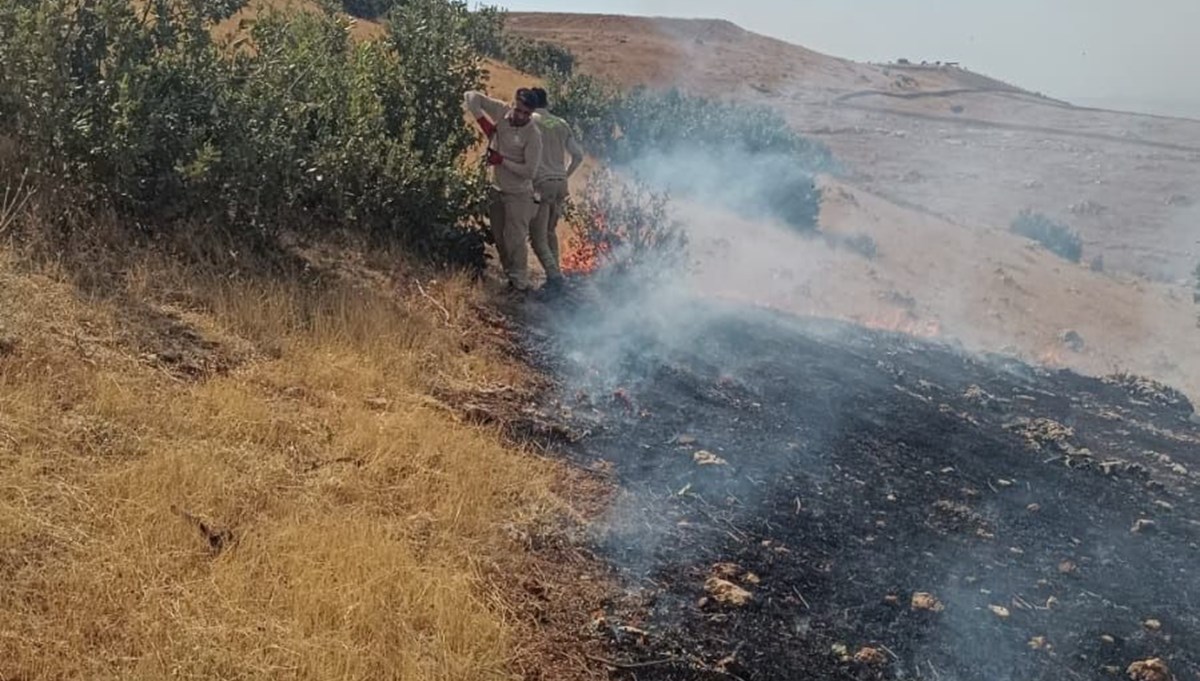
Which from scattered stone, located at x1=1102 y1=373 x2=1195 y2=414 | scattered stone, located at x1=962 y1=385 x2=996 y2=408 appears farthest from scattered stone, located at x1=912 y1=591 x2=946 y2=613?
scattered stone, located at x1=1102 y1=373 x2=1195 y2=414

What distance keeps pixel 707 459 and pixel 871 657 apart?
4.98 ft

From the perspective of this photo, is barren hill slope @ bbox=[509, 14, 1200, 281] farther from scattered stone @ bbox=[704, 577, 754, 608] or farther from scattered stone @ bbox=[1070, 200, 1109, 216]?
scattered stone @ bbox=[704, 577, 754, 608]

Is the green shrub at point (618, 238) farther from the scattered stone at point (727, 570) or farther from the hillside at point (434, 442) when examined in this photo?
the scattered stone at point (727, 570)

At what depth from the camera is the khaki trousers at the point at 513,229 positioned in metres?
6.94

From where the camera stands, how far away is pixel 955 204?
94.7 feet

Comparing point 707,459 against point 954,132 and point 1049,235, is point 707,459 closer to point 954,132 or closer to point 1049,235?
point 1049,235

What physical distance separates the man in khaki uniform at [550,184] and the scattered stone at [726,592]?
3866mm

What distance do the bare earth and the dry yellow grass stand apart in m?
7.88

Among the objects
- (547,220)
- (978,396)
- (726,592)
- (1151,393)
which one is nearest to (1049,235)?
(1151,393)

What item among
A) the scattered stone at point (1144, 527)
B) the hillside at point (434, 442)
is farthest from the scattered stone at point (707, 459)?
the scattered stone at point (1144, 527)

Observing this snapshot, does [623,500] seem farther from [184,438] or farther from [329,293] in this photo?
[329,293]

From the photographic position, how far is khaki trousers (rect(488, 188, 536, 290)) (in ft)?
22.8

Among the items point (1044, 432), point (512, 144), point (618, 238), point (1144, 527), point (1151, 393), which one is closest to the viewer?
point (1144, 527)

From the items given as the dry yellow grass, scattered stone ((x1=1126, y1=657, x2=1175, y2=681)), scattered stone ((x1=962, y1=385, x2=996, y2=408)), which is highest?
the dry yellow grass
